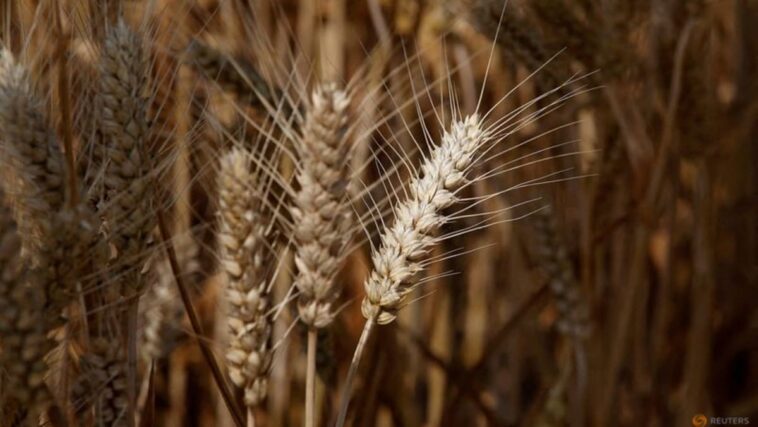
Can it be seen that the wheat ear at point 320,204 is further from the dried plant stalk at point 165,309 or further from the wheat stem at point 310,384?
the dried plant stalk at point 165,309

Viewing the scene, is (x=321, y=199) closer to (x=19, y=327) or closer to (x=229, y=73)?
(x=19, y=327)

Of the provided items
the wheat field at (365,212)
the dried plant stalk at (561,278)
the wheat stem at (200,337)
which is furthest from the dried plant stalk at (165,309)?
the dried plant stalk at (561,278)

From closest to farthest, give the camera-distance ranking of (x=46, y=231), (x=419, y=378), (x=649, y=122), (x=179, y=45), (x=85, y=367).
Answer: (x=46, y=231) < (x=85, y=367) < (x=179, y=45) < (x=649, y=122) < (x=419, y=378)

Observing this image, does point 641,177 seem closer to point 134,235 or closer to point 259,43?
point 259,43

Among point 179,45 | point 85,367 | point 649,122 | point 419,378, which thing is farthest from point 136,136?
point 419,378

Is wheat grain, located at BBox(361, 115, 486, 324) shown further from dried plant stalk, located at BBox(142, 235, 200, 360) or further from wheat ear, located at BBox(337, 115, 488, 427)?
dried plant stalk, located at BBox(142, 235, 200, 360)

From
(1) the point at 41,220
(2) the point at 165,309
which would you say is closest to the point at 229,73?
(2) the point at 165,309

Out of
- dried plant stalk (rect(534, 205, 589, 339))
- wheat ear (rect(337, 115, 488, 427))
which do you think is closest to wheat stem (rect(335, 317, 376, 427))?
wheat ear (rect(337, 115, 488, 427))
